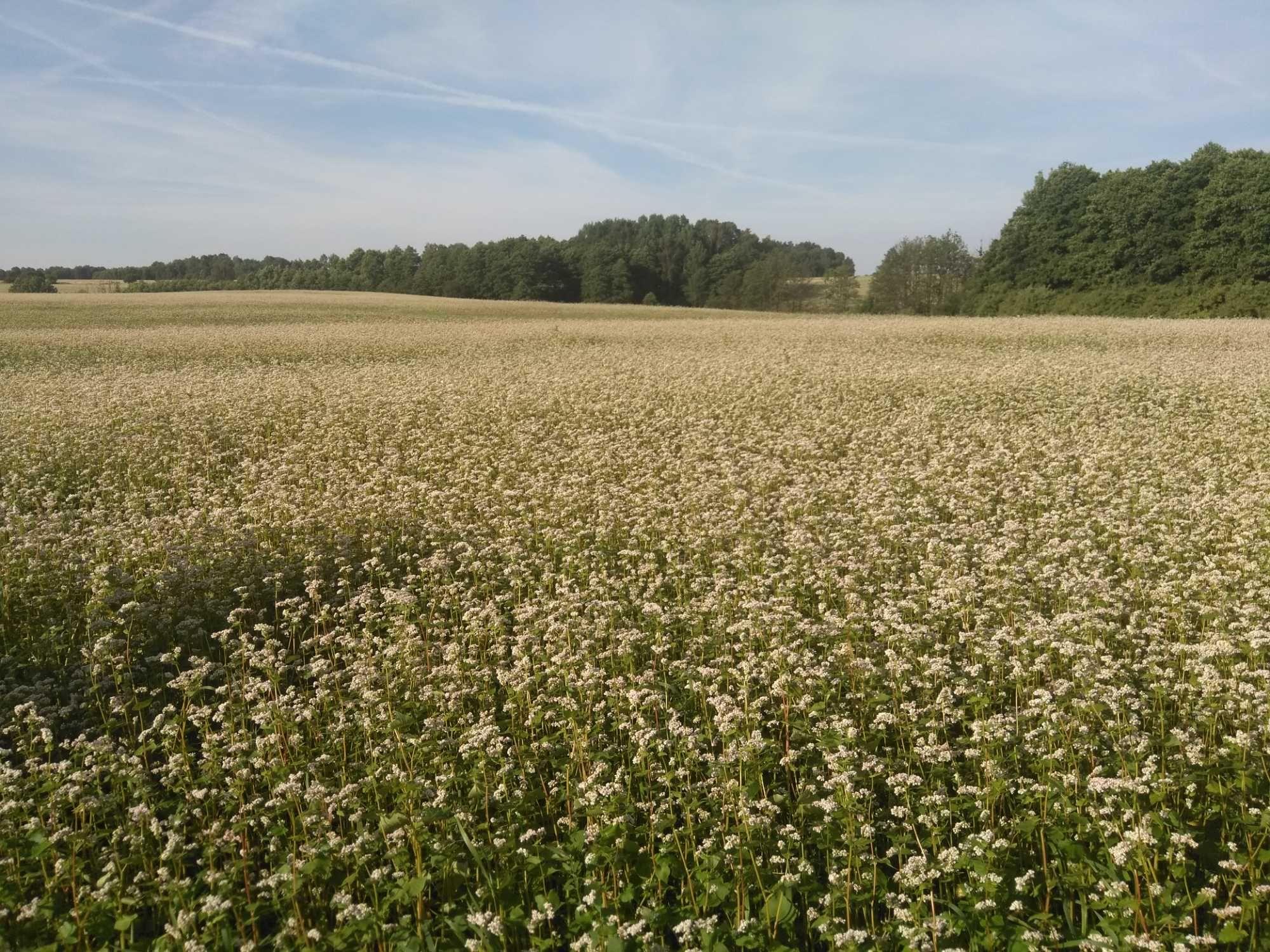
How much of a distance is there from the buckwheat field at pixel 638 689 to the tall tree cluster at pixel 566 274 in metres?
74.3

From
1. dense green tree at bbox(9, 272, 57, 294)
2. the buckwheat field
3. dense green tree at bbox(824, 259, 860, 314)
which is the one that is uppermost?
dense green tree at bbox(824, 259, 860, 314)

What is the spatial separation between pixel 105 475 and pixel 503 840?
10.1 meters

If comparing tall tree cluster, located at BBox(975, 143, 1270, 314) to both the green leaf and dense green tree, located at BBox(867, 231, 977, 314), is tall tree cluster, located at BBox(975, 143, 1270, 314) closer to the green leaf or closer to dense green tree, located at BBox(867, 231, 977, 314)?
dense green tree, located at BBox(867, 231, 977, 314)

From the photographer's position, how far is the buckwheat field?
12.3 ft

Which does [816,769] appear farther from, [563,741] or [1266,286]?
[1266,286]

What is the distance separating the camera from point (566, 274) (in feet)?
292

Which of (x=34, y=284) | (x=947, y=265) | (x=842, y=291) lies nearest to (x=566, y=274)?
(x=842, y=291)

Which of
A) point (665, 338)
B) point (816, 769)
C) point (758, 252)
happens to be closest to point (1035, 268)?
point (665, 338)

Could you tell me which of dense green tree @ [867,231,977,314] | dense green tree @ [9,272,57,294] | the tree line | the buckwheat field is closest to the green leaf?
the buckwheat field

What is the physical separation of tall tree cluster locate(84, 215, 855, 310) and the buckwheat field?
244 ft

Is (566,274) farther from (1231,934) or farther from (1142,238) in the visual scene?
(1231,934)

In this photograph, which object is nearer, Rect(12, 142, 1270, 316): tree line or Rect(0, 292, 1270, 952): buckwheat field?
Rect(0, 292, 1270, 952): buckwheat field

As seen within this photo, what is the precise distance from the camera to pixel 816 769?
465 centimetres

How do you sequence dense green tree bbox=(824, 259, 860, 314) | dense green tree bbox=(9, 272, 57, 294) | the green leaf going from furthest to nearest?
dense green tree bbox=(824, 259, 860, 314)
dense green tree bbox=(9, 272, 57, 294)
the green leaf
